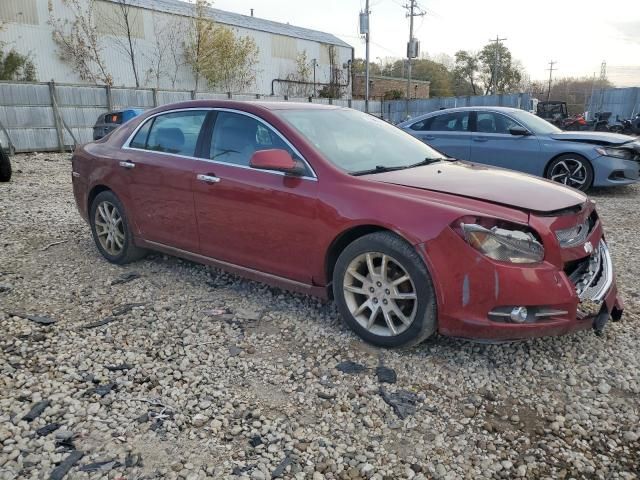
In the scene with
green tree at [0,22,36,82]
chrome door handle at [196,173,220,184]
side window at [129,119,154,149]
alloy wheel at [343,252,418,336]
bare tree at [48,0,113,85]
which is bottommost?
alloy wheel at [343,252,418,336]

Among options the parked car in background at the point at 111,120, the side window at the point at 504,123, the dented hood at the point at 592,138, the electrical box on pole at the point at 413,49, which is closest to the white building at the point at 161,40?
the electrical box on pole at the point at 413,49

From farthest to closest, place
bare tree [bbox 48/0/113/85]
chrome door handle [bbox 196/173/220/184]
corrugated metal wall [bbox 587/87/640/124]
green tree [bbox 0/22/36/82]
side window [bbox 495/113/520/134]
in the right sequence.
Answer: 1. bare tree [bbox 48/0/113/85]
2. corrugated metal wall [bbox 587/87/640/124]
3. green tree [bbox 0/22/36/82]
4. side window [bbox 495/113/520/134]
5. chrome door handle [bbox 196/173/220/184]

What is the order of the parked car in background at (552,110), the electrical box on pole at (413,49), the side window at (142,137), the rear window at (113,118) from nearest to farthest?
the side window at (142,137)
the rear window at (113,118)
the parked car in background at (552,110)
the electrical box on pole at (413,49)

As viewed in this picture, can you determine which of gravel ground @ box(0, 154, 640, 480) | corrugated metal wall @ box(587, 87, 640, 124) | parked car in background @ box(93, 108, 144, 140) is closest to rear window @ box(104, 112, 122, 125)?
parked car in background @ box(93, 108, 144, 140)

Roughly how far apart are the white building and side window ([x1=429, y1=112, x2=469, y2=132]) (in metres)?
22.7

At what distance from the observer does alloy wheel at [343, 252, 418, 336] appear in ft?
10.4

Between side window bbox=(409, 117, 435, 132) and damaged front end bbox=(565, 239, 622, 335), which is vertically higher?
side window bbox=(409, 117, 435, 132)

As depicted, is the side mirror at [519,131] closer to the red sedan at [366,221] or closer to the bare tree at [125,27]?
the red sedan at [366,221]

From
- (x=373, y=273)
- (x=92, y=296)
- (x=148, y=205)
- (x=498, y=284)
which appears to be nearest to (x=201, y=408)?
(x=373, y=273)

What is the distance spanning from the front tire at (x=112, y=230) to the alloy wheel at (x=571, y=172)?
6684mm

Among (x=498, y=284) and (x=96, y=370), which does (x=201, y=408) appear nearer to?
(x=96, y=370)

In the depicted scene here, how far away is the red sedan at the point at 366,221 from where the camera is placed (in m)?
2.89

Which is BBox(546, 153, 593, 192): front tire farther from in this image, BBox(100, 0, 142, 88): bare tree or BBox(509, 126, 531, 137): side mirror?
BBox(100, 0, 142, 88): bare tree

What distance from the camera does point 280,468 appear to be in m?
2.30
